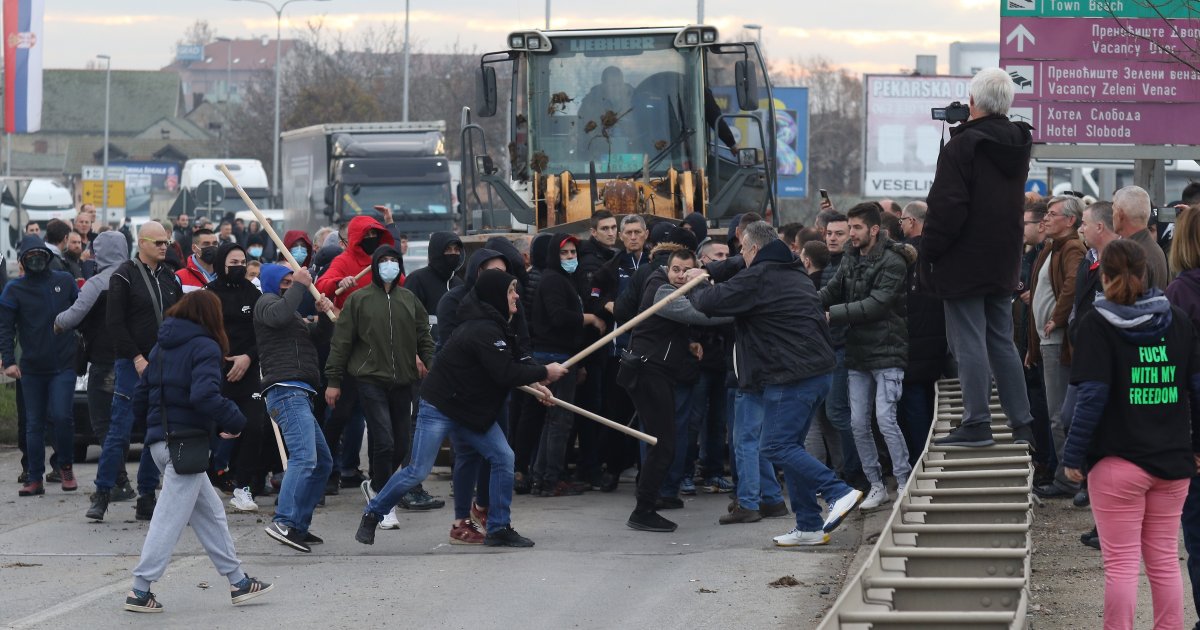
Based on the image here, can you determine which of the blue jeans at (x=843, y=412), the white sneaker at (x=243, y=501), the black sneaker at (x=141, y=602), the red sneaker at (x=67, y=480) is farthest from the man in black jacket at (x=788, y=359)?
the red sneaker at (x=67, y=480)

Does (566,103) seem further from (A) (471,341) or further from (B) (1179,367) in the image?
(B) (1179,367)

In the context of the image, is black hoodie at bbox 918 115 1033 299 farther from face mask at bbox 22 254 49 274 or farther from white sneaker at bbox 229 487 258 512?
face mask at bbox 22 254 49 274

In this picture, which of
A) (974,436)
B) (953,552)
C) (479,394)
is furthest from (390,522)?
(953,552)

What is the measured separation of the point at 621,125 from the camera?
16.7m

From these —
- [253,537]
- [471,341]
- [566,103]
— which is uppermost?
[566,103]

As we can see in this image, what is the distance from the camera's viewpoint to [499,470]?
406 inches

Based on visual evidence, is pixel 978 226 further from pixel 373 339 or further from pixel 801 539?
pixel 373 339

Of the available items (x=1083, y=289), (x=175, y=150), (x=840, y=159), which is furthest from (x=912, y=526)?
(x=175, y=150)

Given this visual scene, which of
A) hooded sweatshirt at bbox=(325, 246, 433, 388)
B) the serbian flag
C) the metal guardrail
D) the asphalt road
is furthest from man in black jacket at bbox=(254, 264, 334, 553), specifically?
the serbian flag

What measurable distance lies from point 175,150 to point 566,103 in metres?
114

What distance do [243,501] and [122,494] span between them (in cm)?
115

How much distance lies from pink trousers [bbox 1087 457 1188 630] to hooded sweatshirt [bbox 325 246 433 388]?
19.0ft

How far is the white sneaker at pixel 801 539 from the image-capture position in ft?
33.2

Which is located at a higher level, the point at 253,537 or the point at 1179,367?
the point at 1179,367
